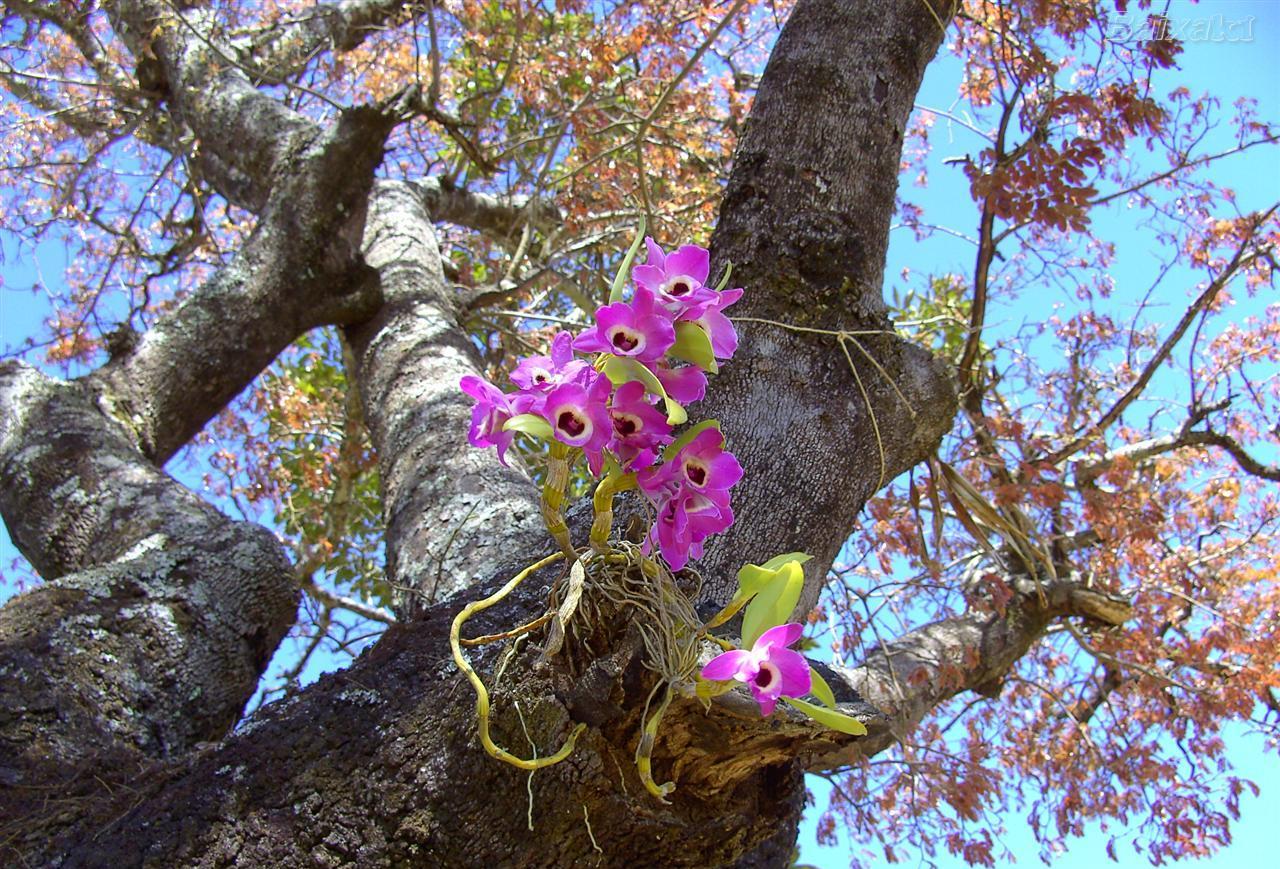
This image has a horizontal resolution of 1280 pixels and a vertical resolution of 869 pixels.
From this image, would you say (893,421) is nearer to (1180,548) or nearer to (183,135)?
(183,135)

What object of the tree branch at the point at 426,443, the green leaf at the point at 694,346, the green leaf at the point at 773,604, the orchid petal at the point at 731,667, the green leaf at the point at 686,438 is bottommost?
the orchid petal at the point at 731,667

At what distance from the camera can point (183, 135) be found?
14.7 feet

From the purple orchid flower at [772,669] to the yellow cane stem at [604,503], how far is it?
0.68 feet

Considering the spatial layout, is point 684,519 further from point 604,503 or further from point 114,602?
point 114,602

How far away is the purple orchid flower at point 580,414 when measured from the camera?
0.84m

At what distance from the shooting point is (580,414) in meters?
0.85

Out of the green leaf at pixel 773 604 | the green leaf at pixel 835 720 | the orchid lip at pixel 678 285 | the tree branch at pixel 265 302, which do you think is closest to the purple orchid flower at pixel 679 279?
the orchid lip at pixel 678 285

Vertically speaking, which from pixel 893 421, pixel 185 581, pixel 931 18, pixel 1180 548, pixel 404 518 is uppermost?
pixel 1180 548

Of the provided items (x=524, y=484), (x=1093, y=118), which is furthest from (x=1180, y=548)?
(x=524, y=484)

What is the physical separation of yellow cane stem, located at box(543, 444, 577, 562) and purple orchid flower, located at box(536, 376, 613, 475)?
5cm

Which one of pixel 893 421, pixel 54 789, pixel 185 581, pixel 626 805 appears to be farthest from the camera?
pixel 185 581

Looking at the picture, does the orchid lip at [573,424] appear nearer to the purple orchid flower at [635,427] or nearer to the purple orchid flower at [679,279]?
the purple orchid flower at [635,427]

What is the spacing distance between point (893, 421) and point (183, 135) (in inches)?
165

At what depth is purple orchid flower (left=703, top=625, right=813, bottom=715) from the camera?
31.6 inches
